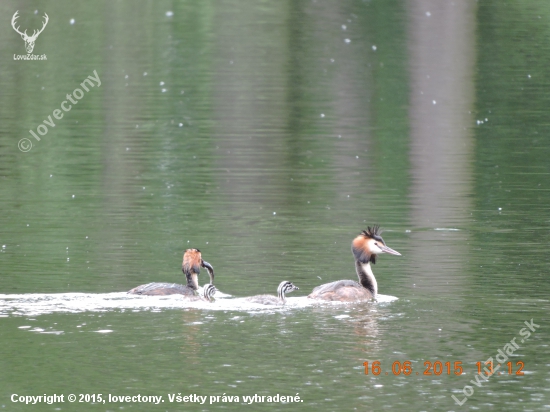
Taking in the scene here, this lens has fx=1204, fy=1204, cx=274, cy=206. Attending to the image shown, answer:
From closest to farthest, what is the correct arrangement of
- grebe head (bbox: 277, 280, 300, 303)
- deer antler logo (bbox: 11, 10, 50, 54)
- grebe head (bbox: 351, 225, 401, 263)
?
grebe head (bbox: 277, 280, 300, 303), grebe head (bbox: 351, 225, 401, 263), deer antler logo (bbox: 11, 10, 50, 54)

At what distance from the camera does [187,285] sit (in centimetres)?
1409

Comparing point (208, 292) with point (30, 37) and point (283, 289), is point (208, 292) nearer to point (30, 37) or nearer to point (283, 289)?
point (283, 289)

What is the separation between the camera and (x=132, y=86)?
37844 mm

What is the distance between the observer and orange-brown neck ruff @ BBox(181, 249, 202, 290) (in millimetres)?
14219

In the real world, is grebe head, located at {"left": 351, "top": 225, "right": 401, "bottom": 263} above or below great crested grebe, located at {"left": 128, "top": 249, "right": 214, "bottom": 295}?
above

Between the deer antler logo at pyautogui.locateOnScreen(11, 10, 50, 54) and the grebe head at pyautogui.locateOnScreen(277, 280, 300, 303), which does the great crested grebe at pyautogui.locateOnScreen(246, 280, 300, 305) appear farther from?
the deer antler logo at pyautogui.locateOnScreen(11, 10, 50, 54)

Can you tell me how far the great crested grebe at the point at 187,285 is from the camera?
1340 centimetres

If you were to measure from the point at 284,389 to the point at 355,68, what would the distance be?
3136cm

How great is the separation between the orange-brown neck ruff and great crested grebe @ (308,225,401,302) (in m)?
1.61

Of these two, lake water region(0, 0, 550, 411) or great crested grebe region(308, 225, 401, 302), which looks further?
great crested grebe region(308, 225, 401, 302)
